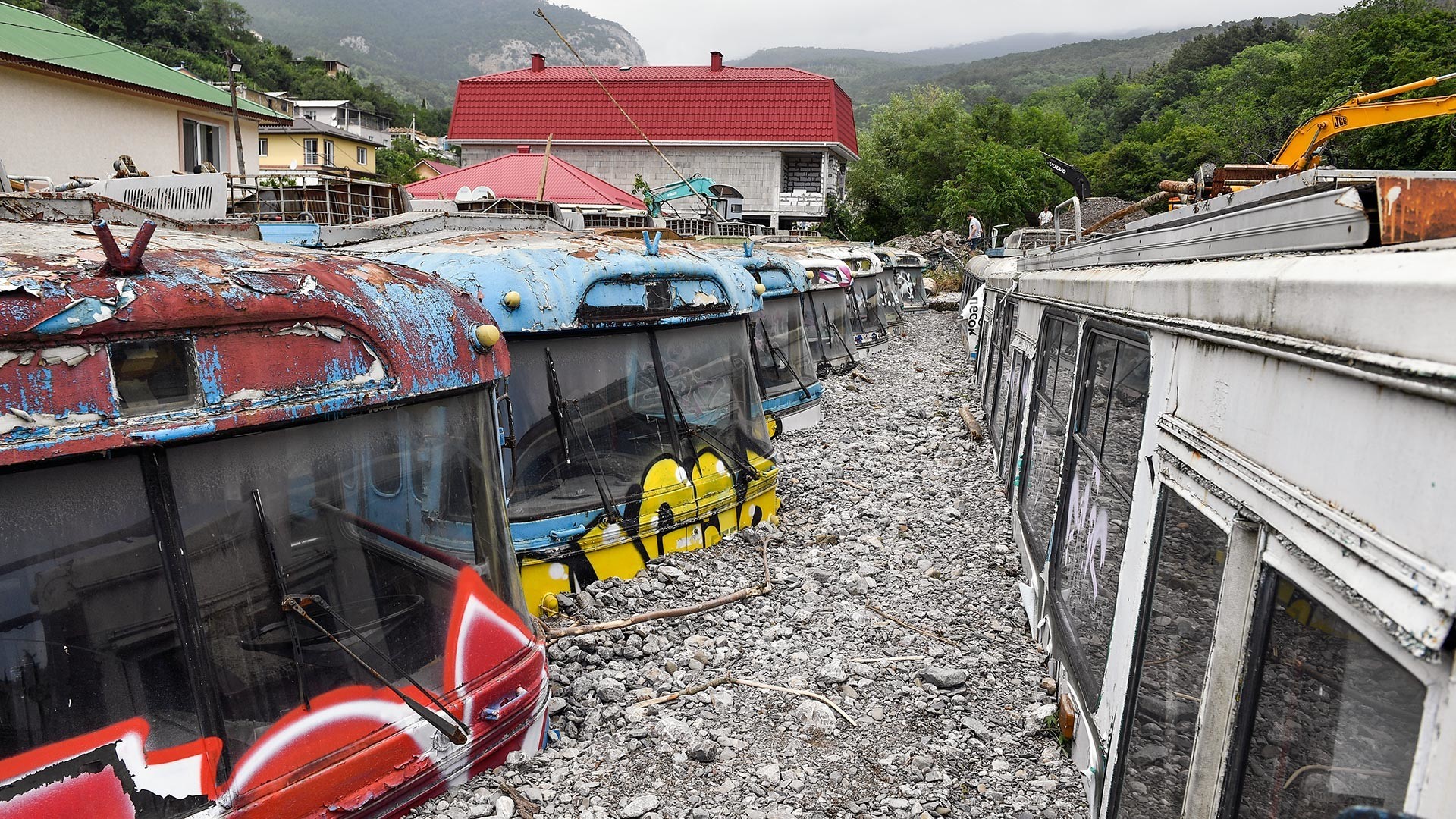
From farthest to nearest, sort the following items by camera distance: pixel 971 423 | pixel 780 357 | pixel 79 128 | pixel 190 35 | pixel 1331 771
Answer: pixel 190 35, pixel 79 128, pixel 971 423, pixel 780 357, pixel 1331 771

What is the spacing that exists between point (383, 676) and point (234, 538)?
2.41 feet

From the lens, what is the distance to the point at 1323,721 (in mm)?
2115

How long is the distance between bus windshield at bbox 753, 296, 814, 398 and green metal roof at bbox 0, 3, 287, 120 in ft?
53.7

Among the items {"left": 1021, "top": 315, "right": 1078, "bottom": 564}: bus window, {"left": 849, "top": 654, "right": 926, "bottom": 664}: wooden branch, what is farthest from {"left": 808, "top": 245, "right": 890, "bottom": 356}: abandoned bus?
{"left": 849, "top": 654, "right": 926, "bottom": 664}: wooden branch

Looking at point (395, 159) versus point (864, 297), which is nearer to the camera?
point (864, 297)

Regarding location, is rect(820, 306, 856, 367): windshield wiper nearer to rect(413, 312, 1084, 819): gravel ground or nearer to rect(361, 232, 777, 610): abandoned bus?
rect(413, 312, 1084, 819): gravel ground

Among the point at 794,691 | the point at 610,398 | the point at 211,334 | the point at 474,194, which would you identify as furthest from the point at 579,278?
the point at 474,194

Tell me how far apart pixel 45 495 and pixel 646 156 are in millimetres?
40979

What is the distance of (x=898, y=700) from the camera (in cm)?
542

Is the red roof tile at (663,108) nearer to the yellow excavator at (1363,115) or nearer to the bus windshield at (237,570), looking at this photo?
the yellow excavator at (1363,115)

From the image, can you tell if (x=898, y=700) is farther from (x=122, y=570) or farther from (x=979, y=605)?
(x=122, y=570)

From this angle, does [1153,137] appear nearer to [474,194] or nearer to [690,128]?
[690,128]

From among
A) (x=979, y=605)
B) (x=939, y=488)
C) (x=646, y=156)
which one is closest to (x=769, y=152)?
(x=646, y=156)

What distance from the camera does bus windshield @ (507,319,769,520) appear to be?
6.14 m
